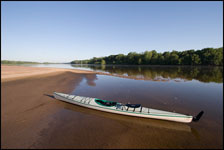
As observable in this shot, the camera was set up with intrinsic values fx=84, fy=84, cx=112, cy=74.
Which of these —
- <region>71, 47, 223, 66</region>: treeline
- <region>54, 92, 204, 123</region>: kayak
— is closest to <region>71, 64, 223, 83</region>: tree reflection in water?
<region>54, 92, 204, 123</region>: kayak

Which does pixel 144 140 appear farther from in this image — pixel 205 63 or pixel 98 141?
pixel 205 63

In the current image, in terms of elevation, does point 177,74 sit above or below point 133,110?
above

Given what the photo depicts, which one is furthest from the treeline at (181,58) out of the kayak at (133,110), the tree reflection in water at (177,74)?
the kayak at (133,110)

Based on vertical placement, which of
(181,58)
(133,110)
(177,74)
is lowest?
(133,110)

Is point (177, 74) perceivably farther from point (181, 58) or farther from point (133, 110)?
point (181, 58)

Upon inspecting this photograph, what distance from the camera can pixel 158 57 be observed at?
356ft

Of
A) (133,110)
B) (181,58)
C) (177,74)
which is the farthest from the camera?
(181,58)

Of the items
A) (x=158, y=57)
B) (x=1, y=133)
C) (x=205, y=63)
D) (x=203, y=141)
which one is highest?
(x=158, y=57)

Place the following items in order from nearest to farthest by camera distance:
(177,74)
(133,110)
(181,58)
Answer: (133,110)
(177,74)
(181,58)

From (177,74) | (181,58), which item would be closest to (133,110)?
(177,74)

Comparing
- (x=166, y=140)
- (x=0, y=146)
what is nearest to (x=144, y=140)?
(x=166, y=140)

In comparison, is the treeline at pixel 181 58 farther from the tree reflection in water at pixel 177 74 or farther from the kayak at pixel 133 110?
the kayak at pixel 133 110

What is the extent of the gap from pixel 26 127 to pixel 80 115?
14.7ft

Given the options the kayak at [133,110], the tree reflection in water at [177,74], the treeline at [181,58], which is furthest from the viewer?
the treeline at [181,58]
